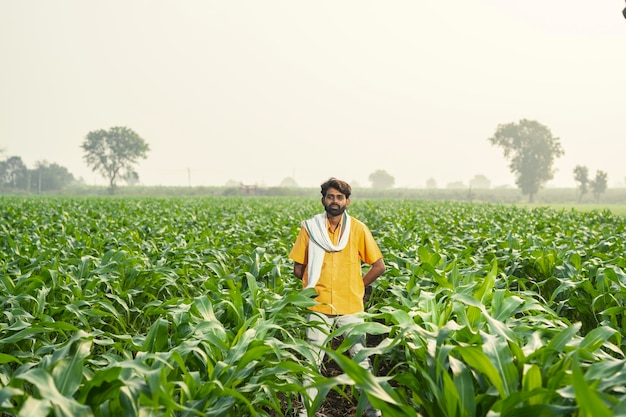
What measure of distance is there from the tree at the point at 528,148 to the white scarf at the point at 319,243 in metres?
92.2

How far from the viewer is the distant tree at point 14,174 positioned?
112 metres

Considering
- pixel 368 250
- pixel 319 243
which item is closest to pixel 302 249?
pixel 319 243

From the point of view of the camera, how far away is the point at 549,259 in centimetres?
595

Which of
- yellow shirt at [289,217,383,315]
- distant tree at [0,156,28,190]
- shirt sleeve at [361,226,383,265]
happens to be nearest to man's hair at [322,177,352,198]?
yellow shirt at [289,217,383,315]

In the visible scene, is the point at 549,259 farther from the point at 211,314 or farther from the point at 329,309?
the point at 211,314

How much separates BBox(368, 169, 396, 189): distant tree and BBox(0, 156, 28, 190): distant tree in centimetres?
11129

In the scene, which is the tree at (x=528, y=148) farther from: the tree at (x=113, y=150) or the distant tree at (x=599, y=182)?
the tree at (x=113, y=150)

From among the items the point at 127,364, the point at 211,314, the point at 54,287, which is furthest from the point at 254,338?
the point at 54,287

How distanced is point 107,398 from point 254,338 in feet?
2.91

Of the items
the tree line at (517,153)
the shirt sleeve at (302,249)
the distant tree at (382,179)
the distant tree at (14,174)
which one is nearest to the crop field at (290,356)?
the shirt sleeve at (302,249)

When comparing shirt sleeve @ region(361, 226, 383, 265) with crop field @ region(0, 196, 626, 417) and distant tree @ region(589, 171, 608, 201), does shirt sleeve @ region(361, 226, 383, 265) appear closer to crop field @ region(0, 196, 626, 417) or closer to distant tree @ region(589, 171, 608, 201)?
crop field @ region(0, 196, 626, 417)

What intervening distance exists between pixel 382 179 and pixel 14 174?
116 m

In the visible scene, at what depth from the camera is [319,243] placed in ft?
12.1

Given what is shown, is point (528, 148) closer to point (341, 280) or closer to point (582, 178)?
point (582, 178)
